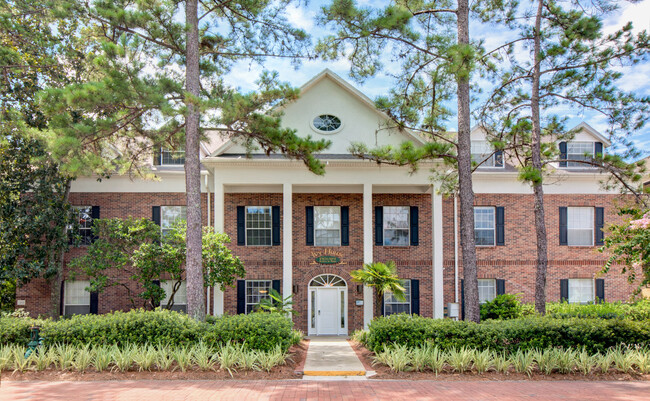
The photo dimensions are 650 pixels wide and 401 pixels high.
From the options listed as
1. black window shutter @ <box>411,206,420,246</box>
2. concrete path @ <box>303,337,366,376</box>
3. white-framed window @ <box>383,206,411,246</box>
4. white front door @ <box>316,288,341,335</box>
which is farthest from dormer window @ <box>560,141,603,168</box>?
concrete path @ <box>303,337,366,376</box>

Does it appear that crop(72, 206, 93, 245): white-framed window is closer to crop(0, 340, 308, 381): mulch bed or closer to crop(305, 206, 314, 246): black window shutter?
crop(305, 206, 314, 246): black window shutter

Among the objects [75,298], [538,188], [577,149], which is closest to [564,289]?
[577,149]

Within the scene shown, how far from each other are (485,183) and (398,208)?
11.9ft

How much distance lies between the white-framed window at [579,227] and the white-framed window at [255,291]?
1215cm

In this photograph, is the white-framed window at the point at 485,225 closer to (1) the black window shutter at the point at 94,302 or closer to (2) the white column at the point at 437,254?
(2) the white column at the point at 437,254

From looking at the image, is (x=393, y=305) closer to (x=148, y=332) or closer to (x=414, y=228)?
(x=414, y=228)

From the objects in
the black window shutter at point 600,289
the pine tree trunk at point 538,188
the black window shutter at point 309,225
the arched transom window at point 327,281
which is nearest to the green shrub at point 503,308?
the pine tree trunk at point 538,188

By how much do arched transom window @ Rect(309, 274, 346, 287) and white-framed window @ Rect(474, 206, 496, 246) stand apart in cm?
570

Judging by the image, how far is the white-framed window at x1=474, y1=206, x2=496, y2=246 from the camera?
18875mm

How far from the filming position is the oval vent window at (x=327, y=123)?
1761 centimetres

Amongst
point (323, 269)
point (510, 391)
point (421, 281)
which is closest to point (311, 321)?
point (323, 269)

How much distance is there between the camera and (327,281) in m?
18.2

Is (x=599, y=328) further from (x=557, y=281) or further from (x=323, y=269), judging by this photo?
(x=323, y=269)

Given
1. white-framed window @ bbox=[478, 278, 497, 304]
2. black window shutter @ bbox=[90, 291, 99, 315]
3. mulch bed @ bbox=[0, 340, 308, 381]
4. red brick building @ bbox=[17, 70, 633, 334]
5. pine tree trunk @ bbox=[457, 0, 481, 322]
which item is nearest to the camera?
mulch bed @ bbox=[0, 340, 308, 381]
